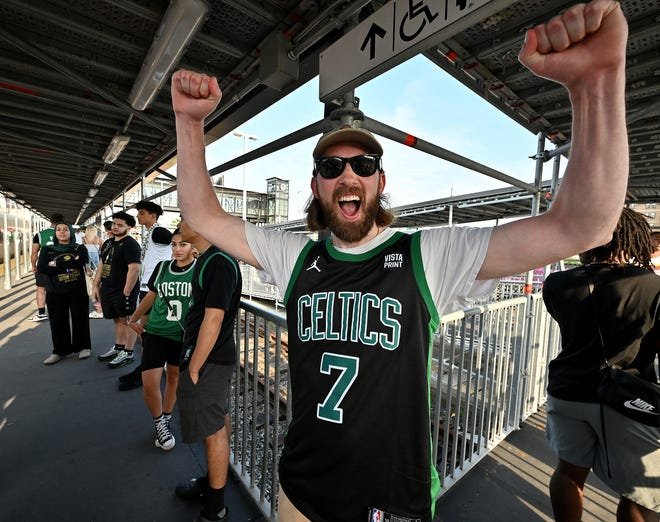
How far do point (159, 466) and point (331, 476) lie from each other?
2309mm

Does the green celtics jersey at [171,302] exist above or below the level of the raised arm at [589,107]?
below

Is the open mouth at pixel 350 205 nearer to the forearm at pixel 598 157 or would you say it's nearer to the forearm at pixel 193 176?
the forearm at pixel 193 176

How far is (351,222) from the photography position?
1.36 m

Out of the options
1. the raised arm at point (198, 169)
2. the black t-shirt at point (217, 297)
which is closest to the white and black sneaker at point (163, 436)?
the black t-shirt at point (217, 297)

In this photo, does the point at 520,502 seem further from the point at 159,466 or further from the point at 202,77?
the point at 202,77

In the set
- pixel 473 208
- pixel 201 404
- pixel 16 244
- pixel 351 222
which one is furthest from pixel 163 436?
pixel 16 244

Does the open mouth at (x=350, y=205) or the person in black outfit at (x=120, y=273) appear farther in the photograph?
the person in black outfit at (x=120, y=273)

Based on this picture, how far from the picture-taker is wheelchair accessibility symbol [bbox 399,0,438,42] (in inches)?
58.4

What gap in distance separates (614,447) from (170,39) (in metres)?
3.63

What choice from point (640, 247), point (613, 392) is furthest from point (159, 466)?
point (640, 247)

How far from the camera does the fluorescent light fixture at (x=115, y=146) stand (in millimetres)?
4586

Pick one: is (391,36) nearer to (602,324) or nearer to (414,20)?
(414,20)

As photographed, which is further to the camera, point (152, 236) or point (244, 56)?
point (152, 236)

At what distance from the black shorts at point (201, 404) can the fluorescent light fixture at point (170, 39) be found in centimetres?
218
